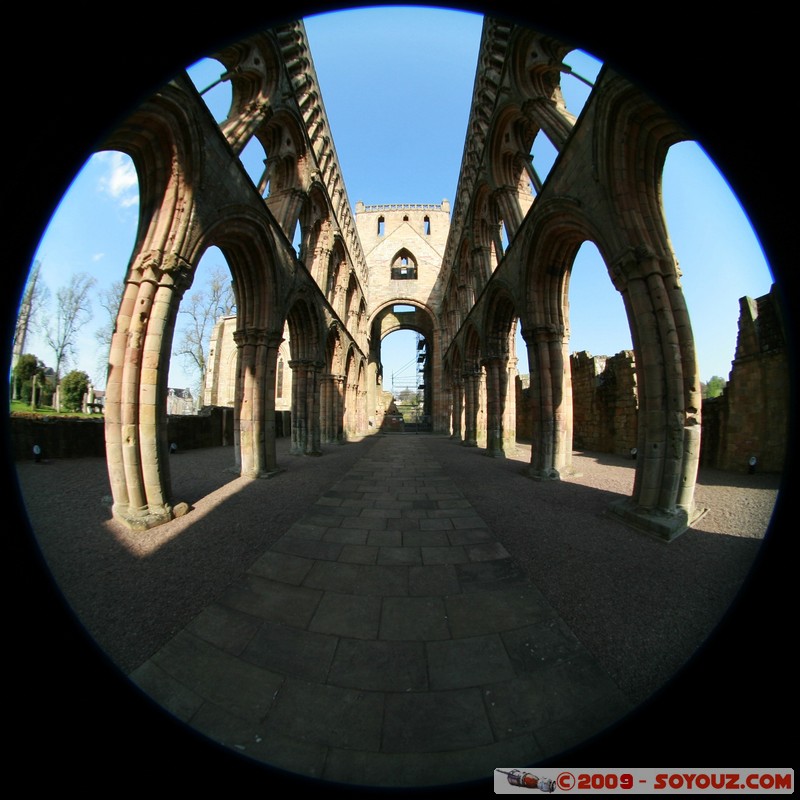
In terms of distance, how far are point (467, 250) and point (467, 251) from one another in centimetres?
6

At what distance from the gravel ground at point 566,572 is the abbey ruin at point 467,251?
52cm

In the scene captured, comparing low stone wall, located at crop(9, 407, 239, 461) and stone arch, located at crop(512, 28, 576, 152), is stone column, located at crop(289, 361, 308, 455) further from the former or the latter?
stone arch, located at crop(512, 28, 576, 152)

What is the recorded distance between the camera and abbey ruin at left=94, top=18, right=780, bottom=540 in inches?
160

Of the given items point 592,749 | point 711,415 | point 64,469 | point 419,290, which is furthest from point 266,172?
point 419,290

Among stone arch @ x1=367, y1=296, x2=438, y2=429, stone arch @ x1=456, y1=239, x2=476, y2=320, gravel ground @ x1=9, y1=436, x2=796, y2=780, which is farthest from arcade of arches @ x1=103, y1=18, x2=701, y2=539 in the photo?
stone arch @ x1=367, y1=296, x2=438, y2=429

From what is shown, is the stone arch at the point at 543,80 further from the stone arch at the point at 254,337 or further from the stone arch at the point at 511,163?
the stone arch at the point at 254,337

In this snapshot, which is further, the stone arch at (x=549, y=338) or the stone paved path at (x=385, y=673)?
the stone arch at (x=549, y=338)

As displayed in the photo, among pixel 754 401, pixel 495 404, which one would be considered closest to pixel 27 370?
pixel 495 404

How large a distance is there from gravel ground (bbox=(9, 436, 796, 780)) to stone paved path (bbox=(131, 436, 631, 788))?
9.7 inches

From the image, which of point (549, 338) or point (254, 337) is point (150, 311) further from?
point (549, 338)

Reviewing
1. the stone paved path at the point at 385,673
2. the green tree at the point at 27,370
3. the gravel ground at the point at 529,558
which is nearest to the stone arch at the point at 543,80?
the gravel ground at the point at 529,558

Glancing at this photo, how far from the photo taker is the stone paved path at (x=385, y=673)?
1.30 m

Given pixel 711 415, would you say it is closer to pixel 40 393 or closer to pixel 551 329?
pixel 551 329

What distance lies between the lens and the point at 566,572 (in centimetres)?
266
